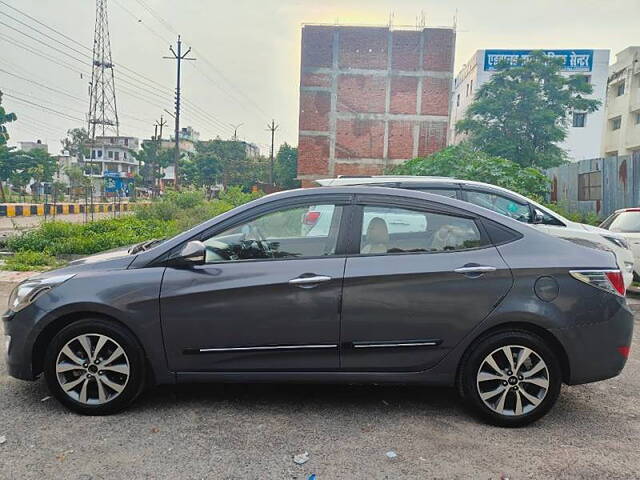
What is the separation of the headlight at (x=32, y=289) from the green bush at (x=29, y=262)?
684 cm

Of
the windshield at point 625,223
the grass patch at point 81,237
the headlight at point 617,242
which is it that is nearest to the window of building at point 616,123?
the grass patch at point 81,237

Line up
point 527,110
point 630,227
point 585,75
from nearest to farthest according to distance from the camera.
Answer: point 630,227, point 527,110, point 585,75

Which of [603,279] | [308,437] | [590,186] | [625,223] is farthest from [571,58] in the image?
[308,437]

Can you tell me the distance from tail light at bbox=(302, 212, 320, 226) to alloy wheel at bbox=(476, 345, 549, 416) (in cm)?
153

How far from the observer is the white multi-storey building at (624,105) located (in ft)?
130

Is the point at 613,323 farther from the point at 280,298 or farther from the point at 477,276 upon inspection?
the point at 280,298

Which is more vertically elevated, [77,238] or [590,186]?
[590,186]

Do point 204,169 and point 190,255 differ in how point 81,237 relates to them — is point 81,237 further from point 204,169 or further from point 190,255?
point 204,169

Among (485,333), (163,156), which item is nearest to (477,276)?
(485,333)

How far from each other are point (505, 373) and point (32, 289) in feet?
10.7

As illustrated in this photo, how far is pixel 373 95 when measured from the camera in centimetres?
4225

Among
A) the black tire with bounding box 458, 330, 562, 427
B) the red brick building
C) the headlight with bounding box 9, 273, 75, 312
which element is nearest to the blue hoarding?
the red brick building

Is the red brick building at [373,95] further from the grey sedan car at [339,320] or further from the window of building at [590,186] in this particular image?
the grey sedan car at [339,320]

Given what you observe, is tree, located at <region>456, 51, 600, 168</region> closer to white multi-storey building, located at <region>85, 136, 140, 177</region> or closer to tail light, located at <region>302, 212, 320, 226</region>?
tail light, located at <region>302, 212, 320, 226</region>
